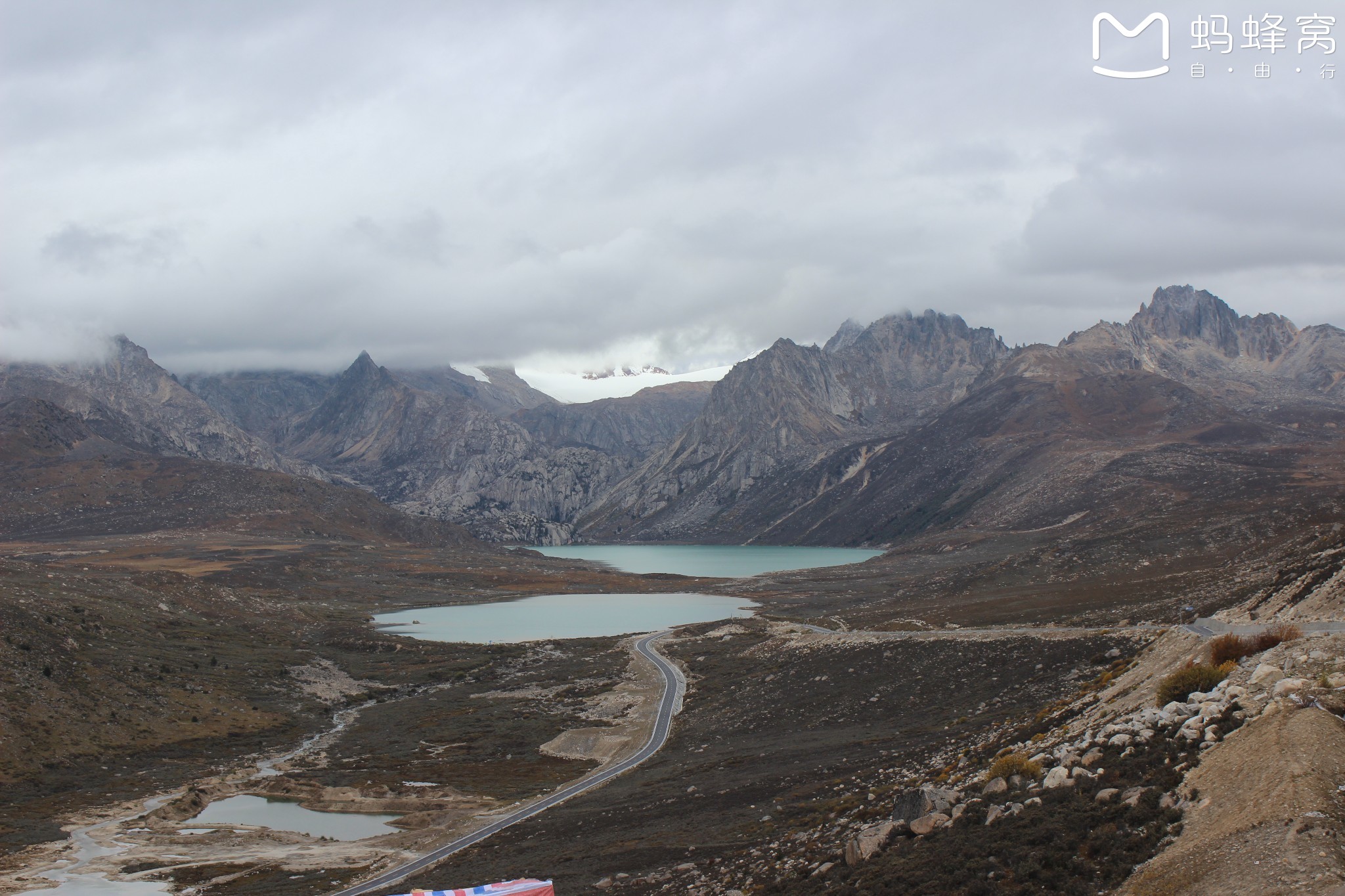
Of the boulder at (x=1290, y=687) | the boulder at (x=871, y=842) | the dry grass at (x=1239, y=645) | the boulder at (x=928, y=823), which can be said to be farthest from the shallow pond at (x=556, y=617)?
the boulder at (x=1290, y=687)

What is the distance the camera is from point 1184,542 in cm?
13512

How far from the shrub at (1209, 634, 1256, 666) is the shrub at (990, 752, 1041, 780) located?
653cm

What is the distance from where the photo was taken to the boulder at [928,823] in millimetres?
25506

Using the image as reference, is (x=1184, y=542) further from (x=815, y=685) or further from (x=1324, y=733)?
(x=1324, y=733)

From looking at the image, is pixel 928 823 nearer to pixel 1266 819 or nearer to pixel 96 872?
pixel 1266 819

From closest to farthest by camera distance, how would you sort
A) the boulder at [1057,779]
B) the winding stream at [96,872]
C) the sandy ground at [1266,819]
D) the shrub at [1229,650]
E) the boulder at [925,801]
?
the sandy ground at [1266,819]
the boulder at [1057,779]
the boulder at [925,801]
the shrub at [1229,650]
the winding stream at [96,872]

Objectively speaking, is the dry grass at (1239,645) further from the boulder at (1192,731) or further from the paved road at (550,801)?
the paved road at (550,801)

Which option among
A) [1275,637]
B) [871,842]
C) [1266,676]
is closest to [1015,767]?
[871,842]

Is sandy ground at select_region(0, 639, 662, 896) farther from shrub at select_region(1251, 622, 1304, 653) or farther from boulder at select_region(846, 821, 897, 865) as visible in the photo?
shrub at select_region(1251, 622, 1304, 653)

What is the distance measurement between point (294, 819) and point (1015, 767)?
4241 centimetres

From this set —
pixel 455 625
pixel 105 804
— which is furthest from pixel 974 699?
pixel 455 625

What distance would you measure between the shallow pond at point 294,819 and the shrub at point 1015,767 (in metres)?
33.6

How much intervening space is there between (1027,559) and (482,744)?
106 m

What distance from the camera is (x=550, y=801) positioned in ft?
171
